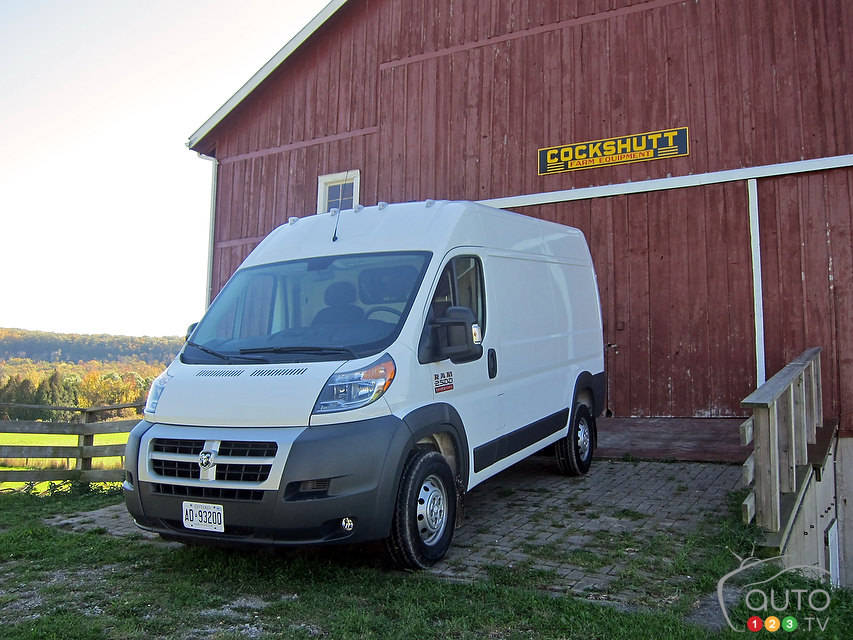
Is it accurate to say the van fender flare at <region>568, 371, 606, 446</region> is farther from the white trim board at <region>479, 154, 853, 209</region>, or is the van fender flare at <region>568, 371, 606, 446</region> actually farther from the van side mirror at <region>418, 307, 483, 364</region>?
the white trim board at <region>479, 154, 853, 209</region>

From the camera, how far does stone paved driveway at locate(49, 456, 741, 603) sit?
4.36m

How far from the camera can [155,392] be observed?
4562 mm

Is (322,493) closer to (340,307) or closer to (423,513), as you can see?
(423,513)

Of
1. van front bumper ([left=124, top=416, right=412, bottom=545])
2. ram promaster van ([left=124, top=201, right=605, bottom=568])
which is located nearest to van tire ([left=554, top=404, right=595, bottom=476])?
ram promaster van ([left=124, top=201, right=605, bottom=568])

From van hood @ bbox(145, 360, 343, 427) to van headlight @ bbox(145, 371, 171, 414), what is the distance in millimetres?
46

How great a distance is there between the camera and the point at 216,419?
415 centimetres

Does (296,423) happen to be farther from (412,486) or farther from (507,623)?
(507,623)

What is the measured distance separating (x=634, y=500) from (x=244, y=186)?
35.1ft

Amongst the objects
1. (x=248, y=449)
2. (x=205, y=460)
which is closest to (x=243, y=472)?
(x=248, y=449)

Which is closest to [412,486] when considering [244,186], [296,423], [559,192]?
[296,423]

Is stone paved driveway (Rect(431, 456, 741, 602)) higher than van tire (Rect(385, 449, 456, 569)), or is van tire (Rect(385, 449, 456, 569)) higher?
van tire (Rect(385, 449, 456, 569))

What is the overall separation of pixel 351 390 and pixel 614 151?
25.8 feet

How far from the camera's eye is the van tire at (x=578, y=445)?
7141 millimetres

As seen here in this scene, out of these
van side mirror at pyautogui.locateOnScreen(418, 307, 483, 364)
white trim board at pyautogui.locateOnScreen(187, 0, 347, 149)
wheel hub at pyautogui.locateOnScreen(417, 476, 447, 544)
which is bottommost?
wheel hub at pyautogui.locateOnScreen(417, 476, 447, 544)
